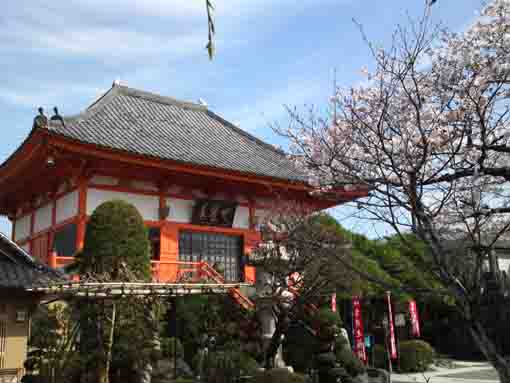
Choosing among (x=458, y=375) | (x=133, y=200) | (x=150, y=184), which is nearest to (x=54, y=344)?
(x=133, y=200)

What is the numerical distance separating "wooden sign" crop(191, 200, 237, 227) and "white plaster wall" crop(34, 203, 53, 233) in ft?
16.6

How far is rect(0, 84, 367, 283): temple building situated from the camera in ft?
53.8

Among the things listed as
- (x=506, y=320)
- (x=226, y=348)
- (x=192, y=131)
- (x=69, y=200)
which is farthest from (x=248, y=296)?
(x=506, y=320)

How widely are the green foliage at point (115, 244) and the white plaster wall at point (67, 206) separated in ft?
15.4

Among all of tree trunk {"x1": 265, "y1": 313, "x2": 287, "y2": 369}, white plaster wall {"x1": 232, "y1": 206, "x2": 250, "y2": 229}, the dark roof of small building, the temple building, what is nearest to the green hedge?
the temple building

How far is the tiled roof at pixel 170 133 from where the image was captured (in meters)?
17.2

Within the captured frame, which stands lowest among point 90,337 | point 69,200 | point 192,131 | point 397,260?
point 90,337

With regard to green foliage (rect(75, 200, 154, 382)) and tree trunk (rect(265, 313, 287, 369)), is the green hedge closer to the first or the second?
tree trunk (rect(265, 313, 287, 369))

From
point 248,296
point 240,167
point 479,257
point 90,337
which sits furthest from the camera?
point 240,167

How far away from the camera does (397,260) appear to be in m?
22.7

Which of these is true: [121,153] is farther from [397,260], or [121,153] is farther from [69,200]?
[397,260]

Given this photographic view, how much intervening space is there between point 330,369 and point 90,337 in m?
5.96

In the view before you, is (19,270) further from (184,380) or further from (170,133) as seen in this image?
(170,133)

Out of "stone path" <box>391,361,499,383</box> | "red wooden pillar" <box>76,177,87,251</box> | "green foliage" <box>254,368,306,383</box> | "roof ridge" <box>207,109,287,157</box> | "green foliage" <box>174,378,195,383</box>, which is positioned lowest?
"stone path" <box>391,361,499,383</box>
